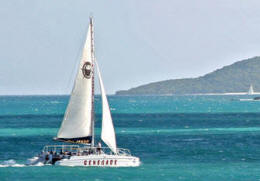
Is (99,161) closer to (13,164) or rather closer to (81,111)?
(81,111)

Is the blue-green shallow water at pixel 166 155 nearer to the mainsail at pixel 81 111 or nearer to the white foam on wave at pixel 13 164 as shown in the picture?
the white foam on wave at pixel 13 164

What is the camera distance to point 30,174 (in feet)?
214

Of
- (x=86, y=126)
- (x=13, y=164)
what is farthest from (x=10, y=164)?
(x=86, y=126)

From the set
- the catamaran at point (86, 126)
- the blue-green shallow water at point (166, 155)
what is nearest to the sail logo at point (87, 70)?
the catamaran at point (86, 126)

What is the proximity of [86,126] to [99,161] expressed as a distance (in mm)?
3359

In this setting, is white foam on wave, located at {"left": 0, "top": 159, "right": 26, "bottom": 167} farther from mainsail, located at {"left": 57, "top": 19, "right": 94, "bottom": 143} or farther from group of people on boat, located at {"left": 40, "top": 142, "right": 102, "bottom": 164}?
mainsail, located at {"left": 57, "top": 19, "right": 94, "bottom": 143}

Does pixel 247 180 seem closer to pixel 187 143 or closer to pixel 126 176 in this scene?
pixel 126 176

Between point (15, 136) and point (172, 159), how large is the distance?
140 ft

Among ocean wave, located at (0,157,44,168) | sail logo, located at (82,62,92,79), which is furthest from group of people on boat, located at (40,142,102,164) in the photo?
sail logo, located at (82,62,92,79)

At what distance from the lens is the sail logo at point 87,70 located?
224 feet

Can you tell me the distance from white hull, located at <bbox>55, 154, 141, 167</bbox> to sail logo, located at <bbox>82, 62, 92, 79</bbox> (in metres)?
6.74

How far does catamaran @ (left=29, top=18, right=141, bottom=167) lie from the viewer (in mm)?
67875

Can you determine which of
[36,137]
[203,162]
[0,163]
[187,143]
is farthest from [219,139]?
[0,163]

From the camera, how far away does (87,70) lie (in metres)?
68.4
